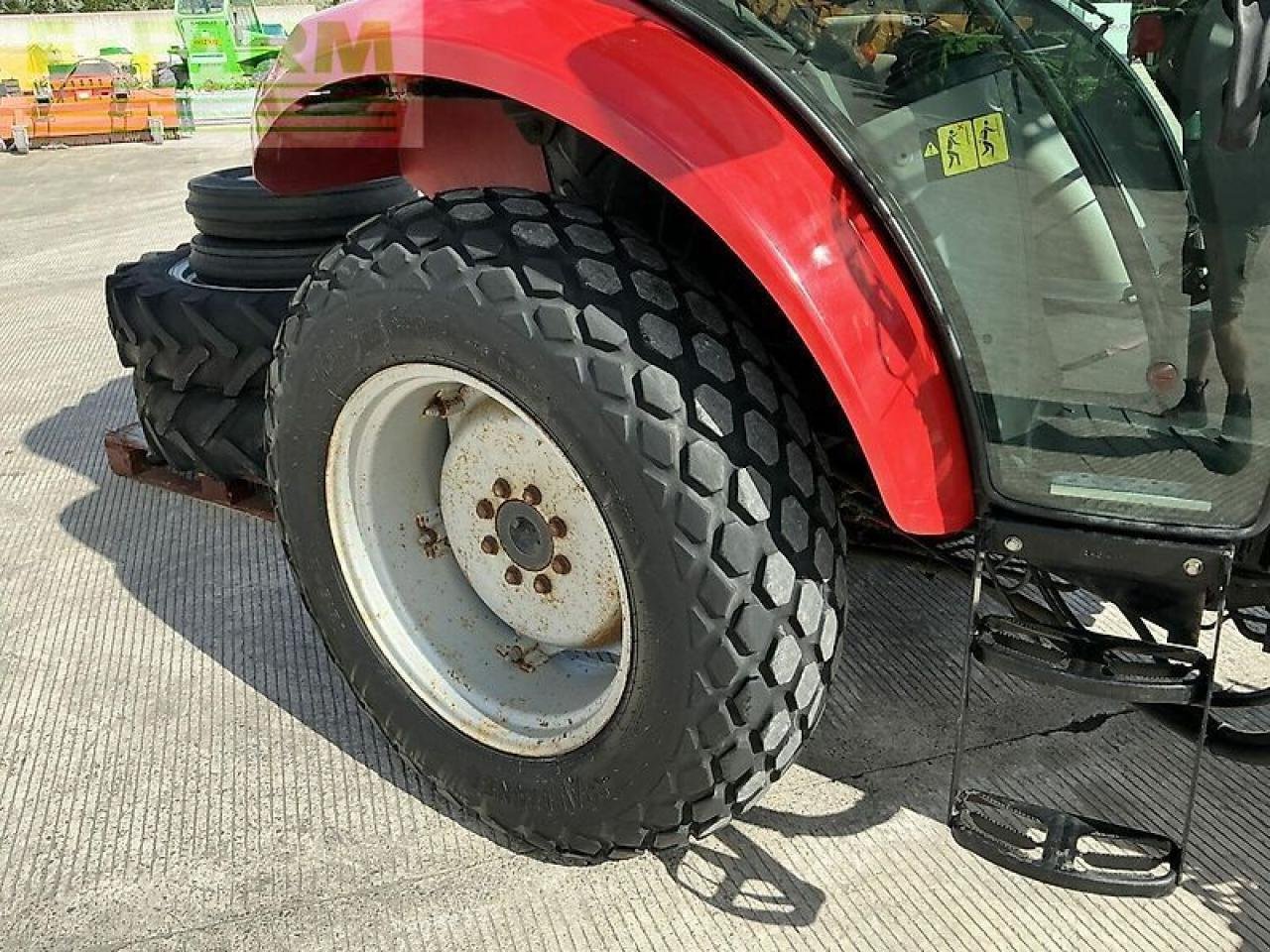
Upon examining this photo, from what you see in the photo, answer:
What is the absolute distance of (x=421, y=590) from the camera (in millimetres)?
2119

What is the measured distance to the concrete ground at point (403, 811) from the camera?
1.83 meters

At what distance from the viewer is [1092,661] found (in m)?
1.57

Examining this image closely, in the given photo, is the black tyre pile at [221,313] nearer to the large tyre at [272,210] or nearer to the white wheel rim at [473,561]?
the large tyre at [272,210]

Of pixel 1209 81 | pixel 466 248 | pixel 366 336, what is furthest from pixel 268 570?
pixel 1209 81

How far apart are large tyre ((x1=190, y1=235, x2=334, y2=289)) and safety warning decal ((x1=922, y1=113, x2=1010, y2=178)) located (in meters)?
2.20

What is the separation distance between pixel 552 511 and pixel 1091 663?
843 millimetres

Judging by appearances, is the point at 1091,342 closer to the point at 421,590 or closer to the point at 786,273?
the point at 786,273

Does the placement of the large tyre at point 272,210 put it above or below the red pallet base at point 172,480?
above

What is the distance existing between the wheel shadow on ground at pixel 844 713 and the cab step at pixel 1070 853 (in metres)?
0.31

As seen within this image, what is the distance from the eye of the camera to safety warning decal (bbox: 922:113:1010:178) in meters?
1.47

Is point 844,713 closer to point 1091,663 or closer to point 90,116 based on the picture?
point 1091,663

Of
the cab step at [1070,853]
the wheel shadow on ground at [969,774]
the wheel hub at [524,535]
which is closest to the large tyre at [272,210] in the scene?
the wheel hub at [524,535]

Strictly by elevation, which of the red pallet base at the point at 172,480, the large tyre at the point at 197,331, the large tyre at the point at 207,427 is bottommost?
the red pallet base at the point at 172,480

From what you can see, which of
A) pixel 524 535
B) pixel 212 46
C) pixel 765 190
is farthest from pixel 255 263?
pixel 212 46
